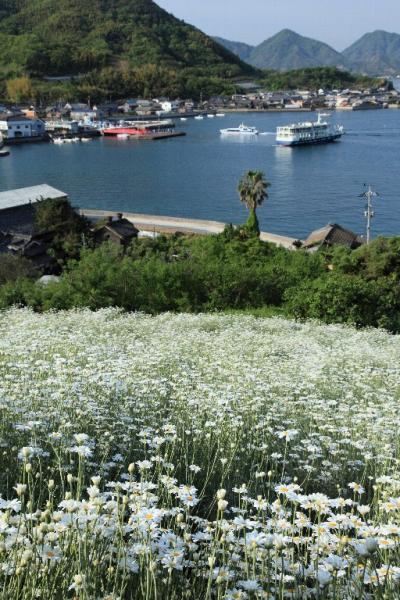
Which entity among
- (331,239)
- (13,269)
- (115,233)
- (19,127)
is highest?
(19,127)

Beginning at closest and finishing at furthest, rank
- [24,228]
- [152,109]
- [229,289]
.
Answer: [229,289] < [24,228] < [152,109]

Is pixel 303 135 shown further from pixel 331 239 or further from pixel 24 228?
pixel 24 228

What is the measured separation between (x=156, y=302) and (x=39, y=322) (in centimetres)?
667

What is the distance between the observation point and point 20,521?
269cm

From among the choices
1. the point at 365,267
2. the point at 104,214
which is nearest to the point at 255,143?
the point at 104,214

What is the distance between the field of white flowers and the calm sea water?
3718cm

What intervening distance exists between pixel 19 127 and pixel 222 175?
5434cm

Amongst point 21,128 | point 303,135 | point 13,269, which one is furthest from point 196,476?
point 21,128

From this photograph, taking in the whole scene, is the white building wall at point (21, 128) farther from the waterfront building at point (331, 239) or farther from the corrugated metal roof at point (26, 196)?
the waterfront building at point (331, 239)

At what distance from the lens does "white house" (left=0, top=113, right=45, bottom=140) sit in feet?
342

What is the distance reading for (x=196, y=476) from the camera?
15.7ft

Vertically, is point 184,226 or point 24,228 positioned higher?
point 24,228

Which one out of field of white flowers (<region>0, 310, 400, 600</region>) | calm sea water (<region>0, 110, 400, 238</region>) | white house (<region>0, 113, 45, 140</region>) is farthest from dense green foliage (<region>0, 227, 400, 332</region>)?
Result: white house (<region>0, 113, 45, 140</region>)

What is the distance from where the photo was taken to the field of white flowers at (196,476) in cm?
269
